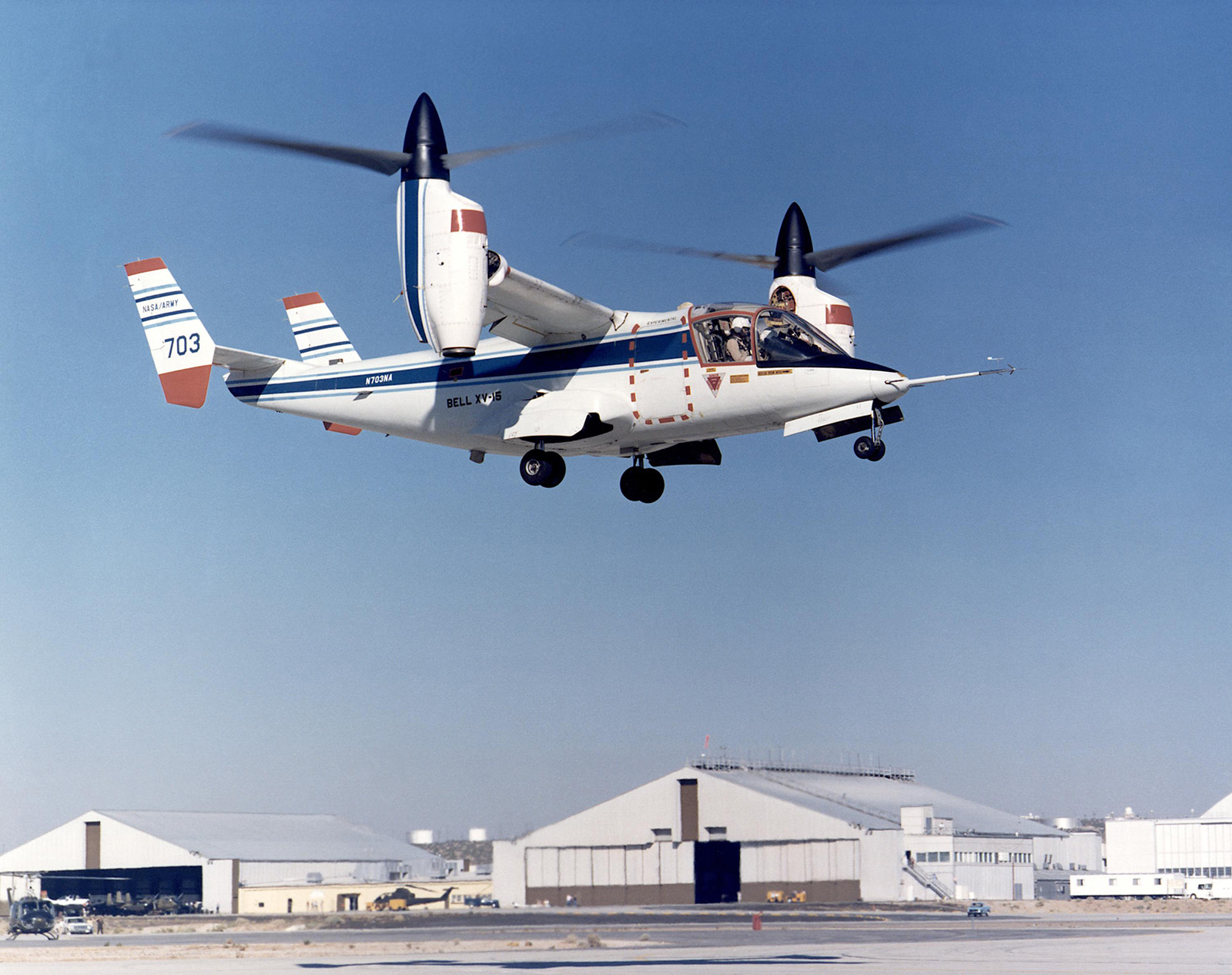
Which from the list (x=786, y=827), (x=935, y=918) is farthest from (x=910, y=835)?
(x=935, y=918)

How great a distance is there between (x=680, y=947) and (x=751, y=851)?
100ft

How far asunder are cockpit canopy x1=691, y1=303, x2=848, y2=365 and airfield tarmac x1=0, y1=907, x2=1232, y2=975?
14.8 m

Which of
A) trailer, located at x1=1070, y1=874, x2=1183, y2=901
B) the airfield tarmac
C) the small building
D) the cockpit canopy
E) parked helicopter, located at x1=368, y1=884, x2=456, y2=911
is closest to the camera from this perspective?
the cockpit canopy

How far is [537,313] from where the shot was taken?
27.8 metres

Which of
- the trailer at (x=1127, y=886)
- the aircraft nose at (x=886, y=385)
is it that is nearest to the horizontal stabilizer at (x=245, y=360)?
the aircraft nose at (x=886, y=385)

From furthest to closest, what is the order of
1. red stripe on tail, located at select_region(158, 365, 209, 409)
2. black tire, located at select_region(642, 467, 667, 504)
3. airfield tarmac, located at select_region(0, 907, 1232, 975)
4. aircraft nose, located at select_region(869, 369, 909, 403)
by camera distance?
airfield tarmac, located at select_region(0, 907, 1232, 975)
red stripe on tail, located at select_region(158, 365, 209, 409)
black tire, located at select_region(642, 467, 667, 504)
aircraft nose, located at select_region(869, 369, 909, 403)

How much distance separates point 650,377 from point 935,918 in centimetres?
3731

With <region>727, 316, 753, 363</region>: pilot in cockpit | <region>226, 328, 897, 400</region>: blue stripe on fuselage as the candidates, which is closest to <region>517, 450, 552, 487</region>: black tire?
<region>226, 328, 897, 400</region>: blue stripe on fuselage

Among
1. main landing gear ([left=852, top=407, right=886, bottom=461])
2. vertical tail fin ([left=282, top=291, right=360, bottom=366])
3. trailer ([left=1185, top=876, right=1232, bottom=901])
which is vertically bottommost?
trailer ([left=1185, top=876, right=1232, bottom=901])

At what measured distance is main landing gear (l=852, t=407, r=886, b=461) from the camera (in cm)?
2586

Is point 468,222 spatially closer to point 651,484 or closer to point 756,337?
point 756,337

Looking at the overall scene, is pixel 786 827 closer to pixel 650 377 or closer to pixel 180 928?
pixel 180 928

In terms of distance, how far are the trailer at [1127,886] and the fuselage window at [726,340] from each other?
5456cm

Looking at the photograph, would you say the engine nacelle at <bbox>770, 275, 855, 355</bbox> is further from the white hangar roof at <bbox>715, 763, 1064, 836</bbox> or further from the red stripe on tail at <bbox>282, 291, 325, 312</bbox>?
the white hangar roof at <bbox>715, 763, 1064, 836</bbox>
